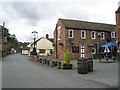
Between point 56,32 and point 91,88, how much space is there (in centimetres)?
2504

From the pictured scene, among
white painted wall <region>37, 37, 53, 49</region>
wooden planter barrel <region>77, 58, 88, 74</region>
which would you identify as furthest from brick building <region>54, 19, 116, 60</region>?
white painted wall <region>37, 37, 53, 49</region>

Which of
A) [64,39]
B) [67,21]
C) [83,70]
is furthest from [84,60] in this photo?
[67,21]

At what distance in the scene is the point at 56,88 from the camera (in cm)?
735

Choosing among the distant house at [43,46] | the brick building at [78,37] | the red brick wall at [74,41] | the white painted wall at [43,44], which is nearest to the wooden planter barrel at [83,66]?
the brick building at [78,37]

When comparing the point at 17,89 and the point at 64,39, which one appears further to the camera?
the point at 64,39

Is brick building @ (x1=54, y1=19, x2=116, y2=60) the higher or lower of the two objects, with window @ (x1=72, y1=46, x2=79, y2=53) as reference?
higher

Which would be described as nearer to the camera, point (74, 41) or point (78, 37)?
point (74, 41)

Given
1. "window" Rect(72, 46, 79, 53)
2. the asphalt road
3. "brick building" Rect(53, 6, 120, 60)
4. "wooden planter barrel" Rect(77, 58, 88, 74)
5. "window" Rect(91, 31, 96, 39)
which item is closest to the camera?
the asphalt road

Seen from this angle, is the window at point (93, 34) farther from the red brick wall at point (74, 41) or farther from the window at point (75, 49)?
the window at point (75, 49)

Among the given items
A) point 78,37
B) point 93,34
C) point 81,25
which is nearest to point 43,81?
point 78,37

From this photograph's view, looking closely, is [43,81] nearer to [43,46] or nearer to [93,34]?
[93,34]

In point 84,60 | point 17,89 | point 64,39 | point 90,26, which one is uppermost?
point 90,26

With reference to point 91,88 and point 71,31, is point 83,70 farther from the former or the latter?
point 71,31

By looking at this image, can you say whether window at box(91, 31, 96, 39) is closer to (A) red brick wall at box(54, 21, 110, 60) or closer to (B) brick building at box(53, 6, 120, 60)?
(B) brick building at box(53, 6, 120, 60)
